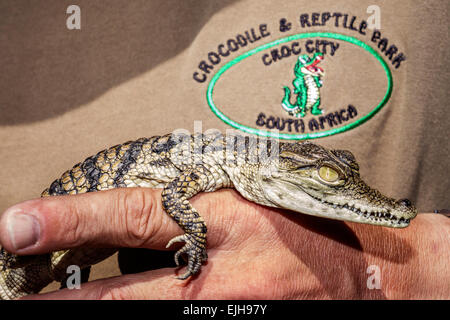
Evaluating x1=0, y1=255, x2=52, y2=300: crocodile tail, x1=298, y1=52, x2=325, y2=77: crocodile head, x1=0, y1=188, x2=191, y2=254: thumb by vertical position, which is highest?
x1=298, y1=52, x2=325, y2=77: crocodile head

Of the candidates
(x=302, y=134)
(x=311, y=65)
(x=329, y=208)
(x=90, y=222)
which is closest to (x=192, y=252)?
(x=90, y=222)

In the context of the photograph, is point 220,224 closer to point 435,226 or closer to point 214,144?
point 214,144

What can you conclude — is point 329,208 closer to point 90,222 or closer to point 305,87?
point 305,87

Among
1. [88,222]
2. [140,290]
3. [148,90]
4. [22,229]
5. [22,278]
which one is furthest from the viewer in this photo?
[148,90]

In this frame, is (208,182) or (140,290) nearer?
(140,290)

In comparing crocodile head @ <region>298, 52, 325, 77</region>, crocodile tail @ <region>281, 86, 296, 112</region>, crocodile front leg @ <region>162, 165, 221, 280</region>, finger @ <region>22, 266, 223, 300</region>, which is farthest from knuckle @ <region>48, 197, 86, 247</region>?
crocodile head @ <region>298, 52, 325, 77</region>

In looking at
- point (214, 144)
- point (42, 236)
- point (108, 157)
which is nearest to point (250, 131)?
point (214, 144)

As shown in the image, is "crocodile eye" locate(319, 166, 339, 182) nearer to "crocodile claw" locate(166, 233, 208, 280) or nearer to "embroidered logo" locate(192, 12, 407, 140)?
"embroidered logo" locate(192, 12, 407, 140)

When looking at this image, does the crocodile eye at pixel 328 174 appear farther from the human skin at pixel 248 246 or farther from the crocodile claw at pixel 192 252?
the crocodile claw at pixel 192 252
